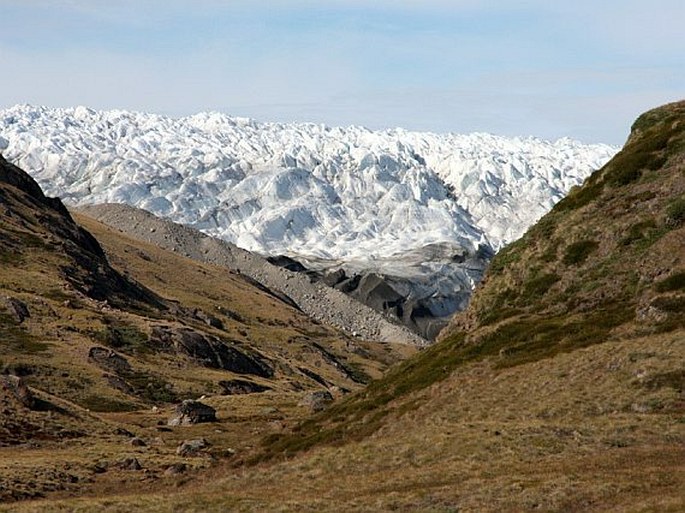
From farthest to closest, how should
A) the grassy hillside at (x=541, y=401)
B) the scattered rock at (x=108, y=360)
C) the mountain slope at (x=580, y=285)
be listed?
the scattered rock at (x=108, y=360)
the mountain slope at (x=580, y=285)
the grassy hillside at (x=541, y=401)

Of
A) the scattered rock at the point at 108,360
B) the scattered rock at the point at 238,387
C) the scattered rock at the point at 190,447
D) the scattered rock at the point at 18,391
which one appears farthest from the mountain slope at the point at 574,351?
the scattered rock at the point at 238,387

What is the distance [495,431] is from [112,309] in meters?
137

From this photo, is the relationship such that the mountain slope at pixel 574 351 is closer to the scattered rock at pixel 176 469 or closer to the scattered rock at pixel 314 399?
the scattered rock at pixel 176 469

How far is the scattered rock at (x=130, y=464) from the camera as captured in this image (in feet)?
248

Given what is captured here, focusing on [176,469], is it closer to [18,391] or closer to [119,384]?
[18,391]

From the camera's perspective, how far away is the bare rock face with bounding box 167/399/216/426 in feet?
374

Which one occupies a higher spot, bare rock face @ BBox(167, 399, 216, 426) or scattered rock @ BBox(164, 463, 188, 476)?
scattered rock @ BBox(164, 463, 188, 476)

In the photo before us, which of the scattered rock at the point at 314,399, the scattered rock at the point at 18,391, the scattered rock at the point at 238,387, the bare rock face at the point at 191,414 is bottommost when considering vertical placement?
the scattered rock at the point at 238,387

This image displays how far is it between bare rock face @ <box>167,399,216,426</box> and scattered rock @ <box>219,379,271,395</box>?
1322 inches

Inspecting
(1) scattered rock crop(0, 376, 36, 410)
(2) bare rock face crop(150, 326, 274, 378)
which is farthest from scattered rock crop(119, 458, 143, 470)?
(2) bare rock face crop(150, 326, 274, 378)

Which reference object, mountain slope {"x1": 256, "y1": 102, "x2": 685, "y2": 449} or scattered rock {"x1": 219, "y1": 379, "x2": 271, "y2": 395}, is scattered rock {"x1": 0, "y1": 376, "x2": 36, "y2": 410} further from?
scattered rock {"x1": 219, "y1": 379, "x2": 271, "y2": 395}

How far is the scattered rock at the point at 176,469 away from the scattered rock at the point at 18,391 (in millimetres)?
28953

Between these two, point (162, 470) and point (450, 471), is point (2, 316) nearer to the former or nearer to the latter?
point (162, 470)

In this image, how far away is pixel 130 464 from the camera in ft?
250
